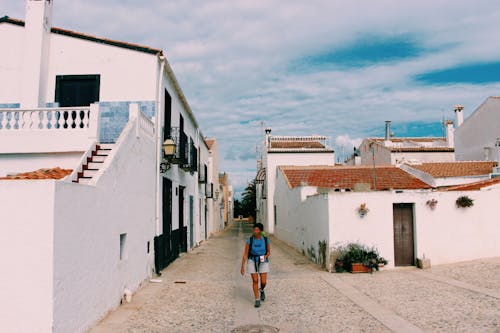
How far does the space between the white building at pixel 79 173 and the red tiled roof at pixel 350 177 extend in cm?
781

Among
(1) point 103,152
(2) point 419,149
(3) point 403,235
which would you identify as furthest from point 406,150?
(1) point 103,152

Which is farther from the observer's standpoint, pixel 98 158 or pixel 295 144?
pixel 295 144

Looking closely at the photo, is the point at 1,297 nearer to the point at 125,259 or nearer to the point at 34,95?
the point at 125,259

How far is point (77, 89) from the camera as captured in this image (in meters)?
11.6

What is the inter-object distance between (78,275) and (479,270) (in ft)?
33.0

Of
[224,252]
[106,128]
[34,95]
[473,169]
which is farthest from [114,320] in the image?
[473,169]

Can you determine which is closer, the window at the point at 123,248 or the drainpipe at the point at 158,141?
the window at the point at 123,248

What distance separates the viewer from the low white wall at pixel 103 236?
509 centimetres

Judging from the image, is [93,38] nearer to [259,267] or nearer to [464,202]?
[259,267]

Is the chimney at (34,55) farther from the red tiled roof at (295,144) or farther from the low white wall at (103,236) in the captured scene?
the red tiled roof at (295,144)

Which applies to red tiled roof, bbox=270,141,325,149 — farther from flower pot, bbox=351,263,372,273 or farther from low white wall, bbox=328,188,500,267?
flower pot, bbox=351,263,372,273

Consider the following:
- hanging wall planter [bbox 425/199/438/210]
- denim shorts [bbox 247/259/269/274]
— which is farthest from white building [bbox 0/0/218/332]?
hanging wall planter [bbox 425/199/438/210]

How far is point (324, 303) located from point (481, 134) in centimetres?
2139

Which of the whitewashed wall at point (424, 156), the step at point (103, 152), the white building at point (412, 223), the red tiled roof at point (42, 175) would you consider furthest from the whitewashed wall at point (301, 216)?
the whitewashed wall at point (424, 156)
